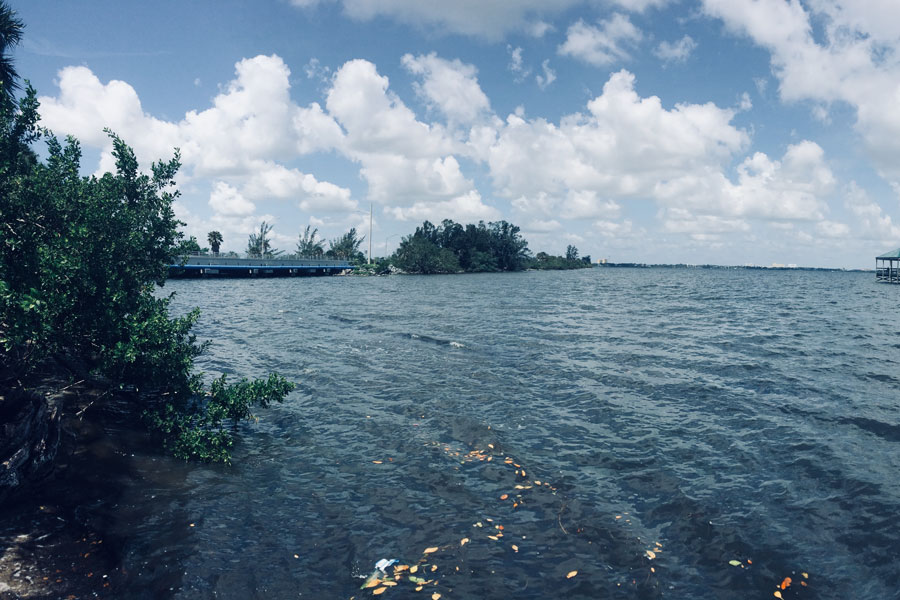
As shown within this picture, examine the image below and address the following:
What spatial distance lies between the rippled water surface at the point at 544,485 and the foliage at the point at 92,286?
5.45 feet

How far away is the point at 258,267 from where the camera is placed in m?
105

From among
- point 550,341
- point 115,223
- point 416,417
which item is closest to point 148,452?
point 115,223

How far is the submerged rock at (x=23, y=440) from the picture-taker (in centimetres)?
838

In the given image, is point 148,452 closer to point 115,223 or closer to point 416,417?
point 115,223

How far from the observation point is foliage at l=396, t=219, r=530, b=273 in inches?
5763

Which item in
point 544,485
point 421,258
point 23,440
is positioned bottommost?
point 544,485

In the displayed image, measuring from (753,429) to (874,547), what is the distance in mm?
6118

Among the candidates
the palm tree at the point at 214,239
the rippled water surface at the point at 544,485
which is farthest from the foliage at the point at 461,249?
the rippled water surface at the point at 544,485

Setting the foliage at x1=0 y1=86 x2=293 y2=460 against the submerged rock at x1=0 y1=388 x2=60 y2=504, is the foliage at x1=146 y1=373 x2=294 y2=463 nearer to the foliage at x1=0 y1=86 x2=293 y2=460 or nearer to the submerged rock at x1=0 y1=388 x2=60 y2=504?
the foliage at x1=0 y1=86 x2=293 y2=460

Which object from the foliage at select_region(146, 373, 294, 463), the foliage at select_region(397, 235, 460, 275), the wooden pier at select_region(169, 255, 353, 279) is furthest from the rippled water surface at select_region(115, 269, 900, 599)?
the foliage at select_region(397, 235, 460, 275)

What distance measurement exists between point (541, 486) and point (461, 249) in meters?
168

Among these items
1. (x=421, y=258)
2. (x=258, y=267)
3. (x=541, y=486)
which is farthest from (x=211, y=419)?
(x=421, y=258)

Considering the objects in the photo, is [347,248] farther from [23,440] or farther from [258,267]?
[23,440]

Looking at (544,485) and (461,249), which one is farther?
(461,249)
